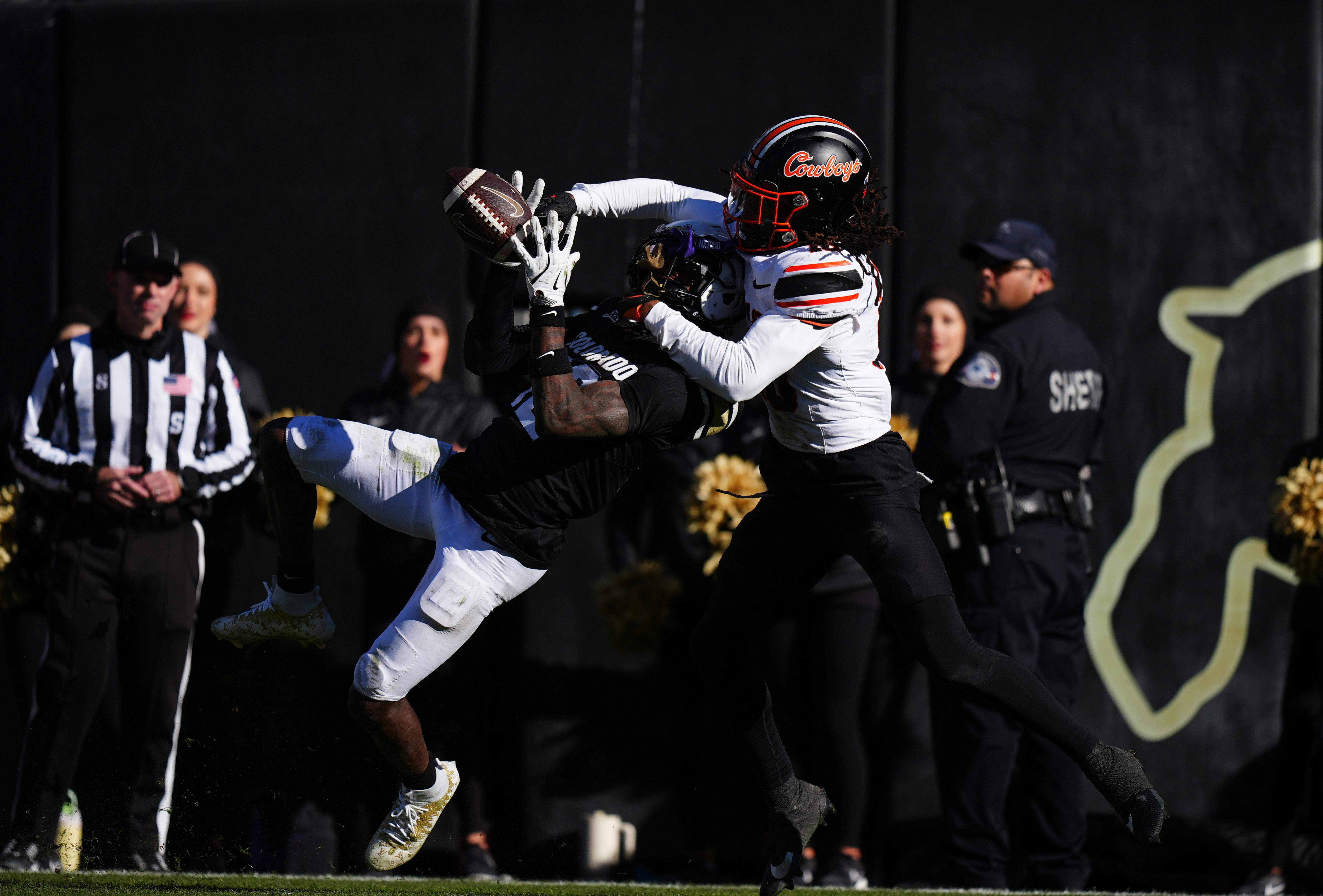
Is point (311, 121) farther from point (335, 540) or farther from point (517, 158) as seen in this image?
point (335, 540)

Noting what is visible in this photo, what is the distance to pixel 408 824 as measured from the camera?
3.26 metres

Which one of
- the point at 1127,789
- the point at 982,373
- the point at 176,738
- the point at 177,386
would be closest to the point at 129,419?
the point at 177,386

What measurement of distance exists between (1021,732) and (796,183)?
6.98 ft

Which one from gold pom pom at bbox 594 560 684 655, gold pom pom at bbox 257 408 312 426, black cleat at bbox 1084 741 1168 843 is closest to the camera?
black cleat at bbox 1084 741 1168 843

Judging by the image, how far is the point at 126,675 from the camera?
169 inches

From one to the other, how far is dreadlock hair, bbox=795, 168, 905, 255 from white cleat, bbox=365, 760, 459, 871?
1.67m

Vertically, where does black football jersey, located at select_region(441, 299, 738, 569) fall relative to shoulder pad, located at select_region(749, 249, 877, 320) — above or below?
below

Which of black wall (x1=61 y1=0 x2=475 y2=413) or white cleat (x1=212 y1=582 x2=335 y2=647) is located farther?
black wall (x1=61 y1=0 x2=475 y2=413)

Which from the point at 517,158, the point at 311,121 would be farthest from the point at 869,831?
the point at 311,121

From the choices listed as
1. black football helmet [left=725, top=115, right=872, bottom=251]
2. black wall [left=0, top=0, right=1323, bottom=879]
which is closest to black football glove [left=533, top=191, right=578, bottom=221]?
black football helmet [left=725, top=115, right=872, bottom=251]

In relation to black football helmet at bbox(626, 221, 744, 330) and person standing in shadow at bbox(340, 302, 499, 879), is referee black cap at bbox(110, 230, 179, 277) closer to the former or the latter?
person standing in shadow at bbox(340, 302, 499, 879)

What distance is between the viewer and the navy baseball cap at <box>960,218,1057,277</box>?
441 cm

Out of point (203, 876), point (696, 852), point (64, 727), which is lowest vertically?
point (696, 852)

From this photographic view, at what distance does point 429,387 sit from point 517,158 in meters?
1.29
